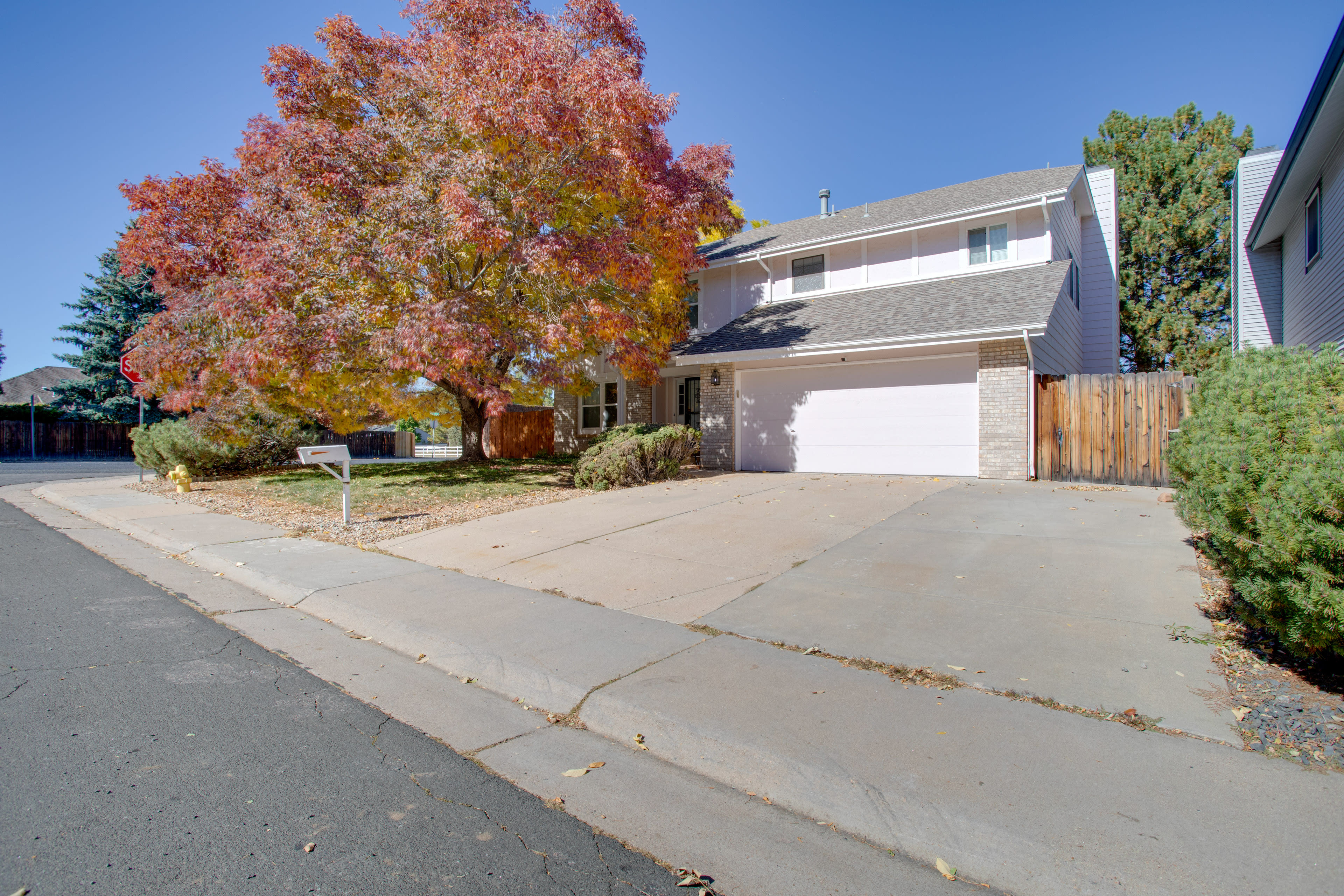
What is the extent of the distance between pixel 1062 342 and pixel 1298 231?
397 cm

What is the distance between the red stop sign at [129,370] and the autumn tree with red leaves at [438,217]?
408 mm

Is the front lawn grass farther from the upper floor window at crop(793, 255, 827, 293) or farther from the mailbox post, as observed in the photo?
the upper floor window at crop(793, 255, 827, 293)

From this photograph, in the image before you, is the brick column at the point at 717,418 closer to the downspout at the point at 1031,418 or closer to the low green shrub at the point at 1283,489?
the downspout at the point at 1031,418

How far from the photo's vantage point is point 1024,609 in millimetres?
5098

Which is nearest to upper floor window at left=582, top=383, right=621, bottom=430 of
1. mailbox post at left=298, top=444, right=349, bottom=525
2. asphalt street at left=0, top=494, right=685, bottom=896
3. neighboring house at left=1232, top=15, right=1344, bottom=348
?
mailbox post at left=298, top=444, right=349, bottom=525

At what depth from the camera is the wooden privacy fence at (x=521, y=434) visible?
847 inches

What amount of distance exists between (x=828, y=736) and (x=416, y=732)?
2191 millimetres

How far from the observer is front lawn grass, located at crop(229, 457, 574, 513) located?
455 inches

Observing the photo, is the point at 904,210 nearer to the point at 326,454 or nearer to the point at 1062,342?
the point at 1062,342

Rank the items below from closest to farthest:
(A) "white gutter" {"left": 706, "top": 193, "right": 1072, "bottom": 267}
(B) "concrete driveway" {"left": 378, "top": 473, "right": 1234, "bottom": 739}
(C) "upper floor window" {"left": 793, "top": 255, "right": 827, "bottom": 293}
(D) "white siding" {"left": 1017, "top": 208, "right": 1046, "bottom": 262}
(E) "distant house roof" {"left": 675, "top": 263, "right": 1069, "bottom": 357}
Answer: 1. (B) "concrete driveway" {"left": 378, "top": 473, "right": 1234, "bottom": 739}
2. (E) "distant house roof" {"left": 675, "top": 263, "right": 1069, "bottom": 357}
3. (A) "white gutter" {"left": 706, "top": 193, "right": 1072, "bottom": 267}
4. (D) "white siding" {"left": 1017, "top": 208, "right": 1046, "bottom": 262}
5. (C) "upper floor window" {"left": 793, "top": 255, "right": 827, "bottom": 293}

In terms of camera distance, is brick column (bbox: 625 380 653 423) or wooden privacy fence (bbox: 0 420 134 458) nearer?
brick column (bbox: 625 380 653 423)

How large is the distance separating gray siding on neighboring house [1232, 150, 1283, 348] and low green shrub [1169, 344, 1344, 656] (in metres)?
12.3

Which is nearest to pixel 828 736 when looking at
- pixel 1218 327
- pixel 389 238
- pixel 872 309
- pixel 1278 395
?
pixel 1278 395

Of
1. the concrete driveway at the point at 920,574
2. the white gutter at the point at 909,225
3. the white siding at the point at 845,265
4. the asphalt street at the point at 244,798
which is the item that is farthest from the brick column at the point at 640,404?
the asphalt street at the point at 244,798
